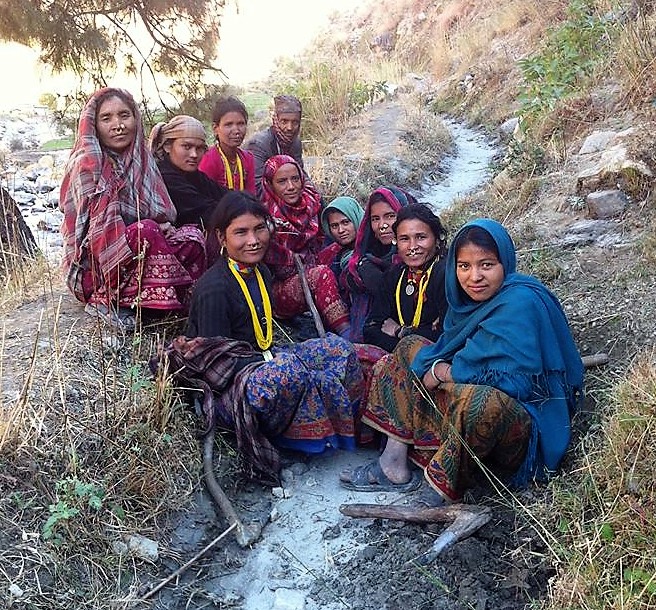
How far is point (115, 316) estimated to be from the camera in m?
3.43

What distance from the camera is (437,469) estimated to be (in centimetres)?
256

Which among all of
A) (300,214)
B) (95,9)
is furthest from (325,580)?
(95,9)

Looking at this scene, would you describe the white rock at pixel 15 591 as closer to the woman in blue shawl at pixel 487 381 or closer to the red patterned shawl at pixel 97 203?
the woman in blue shawl at pixel 487 381

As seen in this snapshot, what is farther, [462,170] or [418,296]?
[462,170]

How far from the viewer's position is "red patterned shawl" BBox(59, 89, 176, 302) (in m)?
3.42

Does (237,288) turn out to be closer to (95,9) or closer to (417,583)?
(417,583)

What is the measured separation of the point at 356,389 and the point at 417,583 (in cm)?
99

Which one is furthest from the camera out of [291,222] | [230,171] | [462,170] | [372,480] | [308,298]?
[462,170]

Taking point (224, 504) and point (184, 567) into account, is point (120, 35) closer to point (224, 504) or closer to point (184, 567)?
point (224, 504)

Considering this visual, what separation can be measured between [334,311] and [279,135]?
175 centimetres

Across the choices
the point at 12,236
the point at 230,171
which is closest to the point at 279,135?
the point at 230,171

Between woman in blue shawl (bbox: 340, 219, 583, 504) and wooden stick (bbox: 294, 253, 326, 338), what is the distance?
3.09 ft

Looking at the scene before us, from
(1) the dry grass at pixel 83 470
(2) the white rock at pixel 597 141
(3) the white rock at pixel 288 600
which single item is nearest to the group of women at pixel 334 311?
(1) the dry grass at pixel 83 470

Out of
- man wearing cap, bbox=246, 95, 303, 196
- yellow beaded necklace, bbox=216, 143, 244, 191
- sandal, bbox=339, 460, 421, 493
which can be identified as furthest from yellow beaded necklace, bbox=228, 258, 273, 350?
man wearing cap, bbox=246, 95, 303, 196
